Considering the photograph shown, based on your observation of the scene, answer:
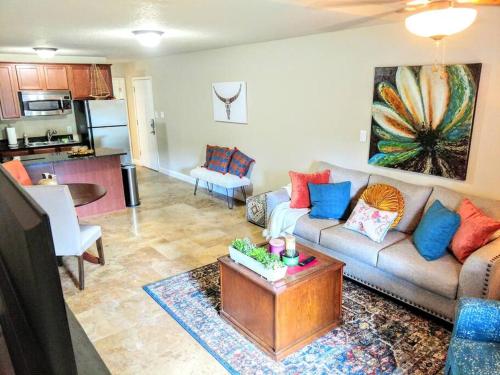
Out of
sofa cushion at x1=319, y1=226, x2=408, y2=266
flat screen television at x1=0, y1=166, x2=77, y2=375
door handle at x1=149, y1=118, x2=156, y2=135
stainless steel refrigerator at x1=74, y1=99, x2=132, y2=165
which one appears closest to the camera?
flat screen television at x1=0, y1=166, x2=77, y2=375

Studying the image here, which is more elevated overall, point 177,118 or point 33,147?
point 177,118

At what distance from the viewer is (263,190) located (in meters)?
5.36

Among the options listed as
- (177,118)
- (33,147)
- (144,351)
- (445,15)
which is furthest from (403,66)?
(33,147)

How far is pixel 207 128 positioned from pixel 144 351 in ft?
14.2

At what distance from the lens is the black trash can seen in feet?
18.1

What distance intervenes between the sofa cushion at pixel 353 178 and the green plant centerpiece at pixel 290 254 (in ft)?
4.50

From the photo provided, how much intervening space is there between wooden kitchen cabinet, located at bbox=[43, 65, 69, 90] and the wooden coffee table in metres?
5.50

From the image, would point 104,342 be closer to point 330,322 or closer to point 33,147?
point 330,322

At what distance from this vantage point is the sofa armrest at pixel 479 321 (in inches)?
74.2

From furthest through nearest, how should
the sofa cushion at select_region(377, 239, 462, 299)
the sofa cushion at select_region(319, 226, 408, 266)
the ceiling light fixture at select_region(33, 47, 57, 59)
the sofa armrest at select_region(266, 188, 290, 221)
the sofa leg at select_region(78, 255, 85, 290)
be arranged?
the ceiling light fixture at select_region(33, 47, 57, 59), the sofa armrest at select_region(266, 188, 290, 221), the sofa leg at select_region(78, 255, 85, 290), the sofa cushion at select_region(319, 226, 408, 266), the sofa cushion at select_region(377, 239, 462, 299)

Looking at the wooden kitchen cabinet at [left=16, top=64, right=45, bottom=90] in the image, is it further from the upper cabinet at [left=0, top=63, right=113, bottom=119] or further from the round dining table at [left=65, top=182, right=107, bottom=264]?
the round dining table at [left=65, top=182, right=107, bottom=264]

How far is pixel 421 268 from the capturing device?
2.68 m

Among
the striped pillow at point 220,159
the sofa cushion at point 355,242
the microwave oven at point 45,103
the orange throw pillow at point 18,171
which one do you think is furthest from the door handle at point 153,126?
the sofa cushion at point 355,242

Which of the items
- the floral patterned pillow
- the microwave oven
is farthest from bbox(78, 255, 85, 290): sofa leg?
→ the microwave oven
